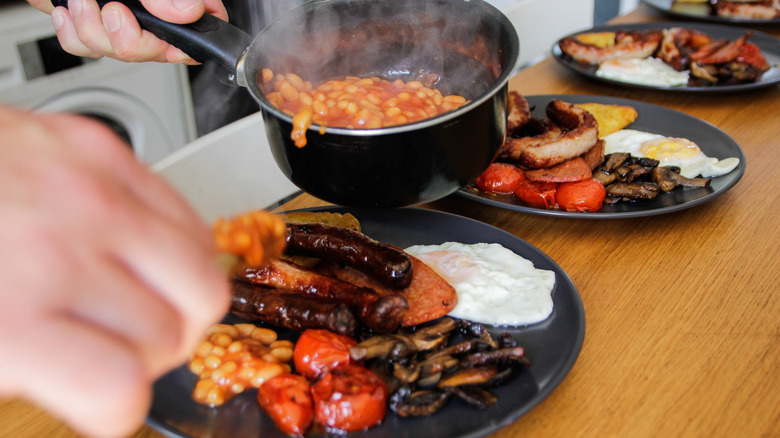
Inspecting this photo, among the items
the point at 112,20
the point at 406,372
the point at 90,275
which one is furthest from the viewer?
the point at 112,20

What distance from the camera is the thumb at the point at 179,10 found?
156 centimetres

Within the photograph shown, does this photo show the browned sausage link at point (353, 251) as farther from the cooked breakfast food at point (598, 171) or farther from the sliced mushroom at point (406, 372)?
the cooked breakfast food at point (598, 171)

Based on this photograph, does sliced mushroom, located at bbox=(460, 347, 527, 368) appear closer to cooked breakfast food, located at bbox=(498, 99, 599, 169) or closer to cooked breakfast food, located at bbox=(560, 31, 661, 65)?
cooked breakfast food, located at bbox=(498, 99, 599, 169)

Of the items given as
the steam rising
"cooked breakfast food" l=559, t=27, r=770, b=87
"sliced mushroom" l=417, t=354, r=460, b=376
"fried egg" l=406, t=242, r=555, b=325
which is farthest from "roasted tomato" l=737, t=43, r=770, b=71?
"sliced mushroom" l=417, t=354, r=460, b=376

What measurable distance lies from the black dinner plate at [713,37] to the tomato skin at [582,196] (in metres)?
0.94

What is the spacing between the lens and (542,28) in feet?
11.1

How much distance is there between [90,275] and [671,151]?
6.29 ft

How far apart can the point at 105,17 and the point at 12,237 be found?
1412mm

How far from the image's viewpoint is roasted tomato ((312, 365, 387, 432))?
43.8 inches

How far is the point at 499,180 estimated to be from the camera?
191 centimetres

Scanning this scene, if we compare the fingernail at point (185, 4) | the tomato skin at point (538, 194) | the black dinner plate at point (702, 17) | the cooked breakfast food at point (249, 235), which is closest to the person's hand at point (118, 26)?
the fingernail at point (185, 4)

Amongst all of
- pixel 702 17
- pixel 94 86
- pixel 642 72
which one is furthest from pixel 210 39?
pixel 702 17

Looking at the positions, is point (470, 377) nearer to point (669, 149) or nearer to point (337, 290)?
point (337, 290)

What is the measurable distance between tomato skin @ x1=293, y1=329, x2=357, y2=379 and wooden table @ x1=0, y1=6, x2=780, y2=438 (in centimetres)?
31
